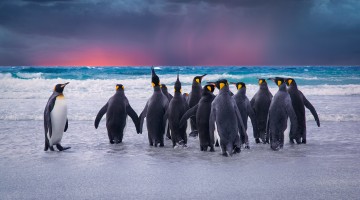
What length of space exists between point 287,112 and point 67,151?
3.47 metres

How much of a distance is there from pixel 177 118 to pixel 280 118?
1.62m

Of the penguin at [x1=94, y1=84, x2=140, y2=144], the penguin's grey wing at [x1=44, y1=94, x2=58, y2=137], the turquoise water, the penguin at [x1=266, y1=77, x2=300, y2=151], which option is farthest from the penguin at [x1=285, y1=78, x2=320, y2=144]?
the turquoise water

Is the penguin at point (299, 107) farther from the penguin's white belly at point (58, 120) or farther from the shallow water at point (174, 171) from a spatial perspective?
the penguin's white belly at point (58, 120)

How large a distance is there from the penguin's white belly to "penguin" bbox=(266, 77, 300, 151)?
330cm

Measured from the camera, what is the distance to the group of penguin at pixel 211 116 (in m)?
6.40

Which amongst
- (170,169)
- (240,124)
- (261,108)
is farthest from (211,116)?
(261,108)

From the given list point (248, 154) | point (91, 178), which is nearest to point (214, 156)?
point (248, 154)

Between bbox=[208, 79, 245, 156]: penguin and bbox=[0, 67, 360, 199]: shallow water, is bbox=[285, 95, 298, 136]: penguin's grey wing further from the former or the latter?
bbox=[208, 79, 245, 156]: penguin

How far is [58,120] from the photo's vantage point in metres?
7.01

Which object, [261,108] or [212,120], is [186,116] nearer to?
[212,120]

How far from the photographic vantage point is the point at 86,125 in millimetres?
9352

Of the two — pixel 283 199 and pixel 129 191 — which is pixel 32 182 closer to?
pixel 129 191

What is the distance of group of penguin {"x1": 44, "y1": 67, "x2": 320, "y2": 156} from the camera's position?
21.0 feet

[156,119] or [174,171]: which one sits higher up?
[156,119]
